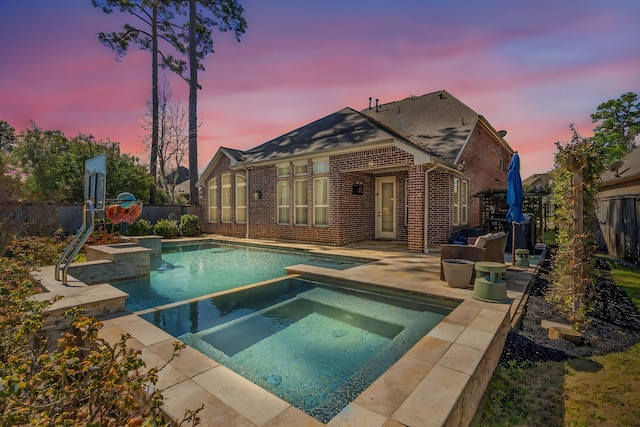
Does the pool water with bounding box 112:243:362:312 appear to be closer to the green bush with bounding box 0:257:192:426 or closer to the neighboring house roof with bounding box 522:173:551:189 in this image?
the green bush with bounding box 0:257:192:426

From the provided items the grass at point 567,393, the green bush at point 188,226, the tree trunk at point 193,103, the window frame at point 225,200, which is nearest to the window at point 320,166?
the window frame at point 225,200

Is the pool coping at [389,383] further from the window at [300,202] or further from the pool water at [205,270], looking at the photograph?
the window at [300,202]

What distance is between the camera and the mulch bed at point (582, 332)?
11.5 ft

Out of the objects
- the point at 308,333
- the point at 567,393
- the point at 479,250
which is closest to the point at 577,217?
the point at 479,250

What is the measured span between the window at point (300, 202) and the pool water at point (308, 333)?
19.3 ft

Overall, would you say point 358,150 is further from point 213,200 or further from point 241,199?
point 213,200

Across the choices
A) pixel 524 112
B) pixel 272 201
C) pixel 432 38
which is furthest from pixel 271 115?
pixel 524 112

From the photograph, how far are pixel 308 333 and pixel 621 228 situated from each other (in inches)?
428

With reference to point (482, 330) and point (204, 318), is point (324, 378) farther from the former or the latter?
point (204, 318)

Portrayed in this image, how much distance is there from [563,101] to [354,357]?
31.5ft

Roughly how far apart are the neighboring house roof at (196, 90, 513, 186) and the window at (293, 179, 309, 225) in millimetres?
1071

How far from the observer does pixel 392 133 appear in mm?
10953

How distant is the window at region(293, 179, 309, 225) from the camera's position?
11.6 m

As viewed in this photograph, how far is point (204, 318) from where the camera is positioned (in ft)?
14.5
